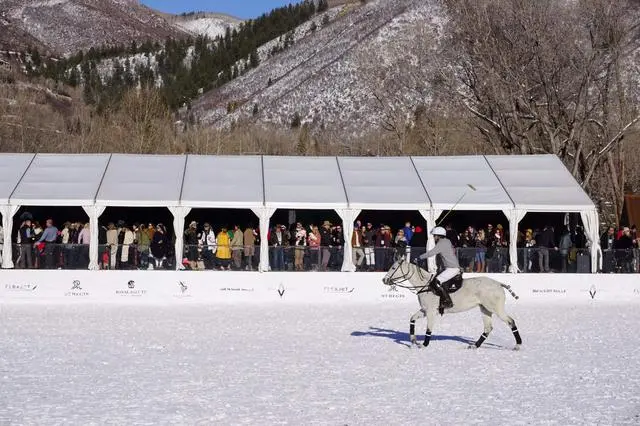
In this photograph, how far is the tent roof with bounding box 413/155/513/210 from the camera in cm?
2655

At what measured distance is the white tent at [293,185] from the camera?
26141 mm

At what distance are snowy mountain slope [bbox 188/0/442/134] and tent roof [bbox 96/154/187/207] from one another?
63.5m

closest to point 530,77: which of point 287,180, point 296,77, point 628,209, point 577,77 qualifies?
point 577,77

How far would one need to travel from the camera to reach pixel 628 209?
128ft

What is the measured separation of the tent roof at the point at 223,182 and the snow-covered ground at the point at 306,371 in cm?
586

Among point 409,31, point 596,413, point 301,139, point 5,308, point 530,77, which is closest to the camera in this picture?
point 596,413

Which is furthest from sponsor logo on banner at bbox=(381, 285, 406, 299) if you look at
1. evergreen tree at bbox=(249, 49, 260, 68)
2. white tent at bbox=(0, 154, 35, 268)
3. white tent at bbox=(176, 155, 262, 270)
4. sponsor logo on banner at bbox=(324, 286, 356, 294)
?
evergreen tree at bbox=(249, 49, 260, 68)

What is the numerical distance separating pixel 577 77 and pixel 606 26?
13.6 ft

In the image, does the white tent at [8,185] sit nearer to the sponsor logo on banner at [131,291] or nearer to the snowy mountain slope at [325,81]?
the sponsor logo on banner at [131,291]

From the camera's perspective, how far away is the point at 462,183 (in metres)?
27.8

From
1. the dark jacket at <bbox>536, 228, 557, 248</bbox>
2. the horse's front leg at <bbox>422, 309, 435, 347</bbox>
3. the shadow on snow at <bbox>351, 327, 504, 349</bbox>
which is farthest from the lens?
the dark jacket at <bbox>536, 228, 557, 248</bbox>

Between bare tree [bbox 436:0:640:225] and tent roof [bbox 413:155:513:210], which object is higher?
bare tree [bbox 436:0:640:225]

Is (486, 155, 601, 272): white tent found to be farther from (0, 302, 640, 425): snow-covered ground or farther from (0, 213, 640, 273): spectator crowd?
(0, 302, 640, 425): snow-covered ground

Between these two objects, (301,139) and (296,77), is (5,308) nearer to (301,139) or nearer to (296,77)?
(301,139)
